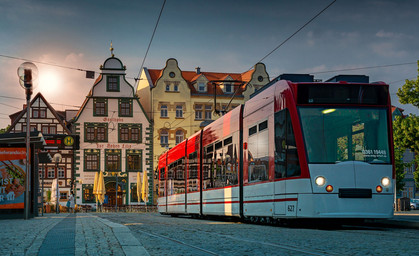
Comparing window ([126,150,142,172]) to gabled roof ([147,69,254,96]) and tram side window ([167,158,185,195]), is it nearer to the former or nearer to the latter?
gabled roof ([147,69,254,96])

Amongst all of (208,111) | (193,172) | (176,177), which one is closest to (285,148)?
(193,172)

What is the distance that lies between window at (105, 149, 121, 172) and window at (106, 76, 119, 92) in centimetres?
564

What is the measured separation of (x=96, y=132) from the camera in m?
59.1

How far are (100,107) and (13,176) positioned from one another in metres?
35.8

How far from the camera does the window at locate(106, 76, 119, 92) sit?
59.4 meters

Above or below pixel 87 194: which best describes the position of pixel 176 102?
above

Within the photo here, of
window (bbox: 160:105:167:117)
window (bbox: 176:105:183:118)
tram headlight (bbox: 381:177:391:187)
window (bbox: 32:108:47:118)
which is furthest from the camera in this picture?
window (bbox: 176:105:183:118)

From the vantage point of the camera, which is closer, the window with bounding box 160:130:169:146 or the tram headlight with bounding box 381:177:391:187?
the tram headlight with bounding box 381:177:391:187

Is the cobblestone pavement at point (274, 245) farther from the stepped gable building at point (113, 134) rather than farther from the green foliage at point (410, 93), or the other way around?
the stepped gable building at point (113, 134)

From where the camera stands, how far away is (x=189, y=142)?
24.5 metres

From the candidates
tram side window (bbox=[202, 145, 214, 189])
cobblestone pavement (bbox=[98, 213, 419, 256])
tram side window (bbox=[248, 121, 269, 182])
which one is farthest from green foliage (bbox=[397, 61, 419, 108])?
cobblestone pavement (bbox=[98, 213, 419, 256])

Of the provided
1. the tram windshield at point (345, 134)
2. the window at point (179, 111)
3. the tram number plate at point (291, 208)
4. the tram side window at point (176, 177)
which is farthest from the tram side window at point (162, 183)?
the window at point (179, 111)

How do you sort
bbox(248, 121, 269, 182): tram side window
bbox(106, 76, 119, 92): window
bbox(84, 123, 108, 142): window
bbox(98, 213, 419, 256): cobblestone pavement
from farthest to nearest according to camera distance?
1. bbox(106, 76, 119, 92): window
2. bbox(84, 123, 108, 142): window
3. bbox(248, 121, 269, 182): tram side window
4. bbox(98, 213, 419, 256): cobblestone pavement

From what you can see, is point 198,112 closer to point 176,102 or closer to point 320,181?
point 176,102
